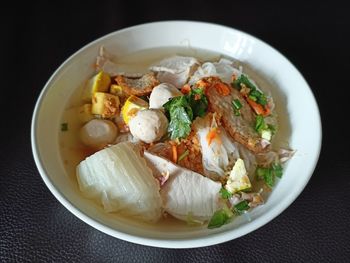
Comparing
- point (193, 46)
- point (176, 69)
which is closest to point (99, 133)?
point (176, 69)

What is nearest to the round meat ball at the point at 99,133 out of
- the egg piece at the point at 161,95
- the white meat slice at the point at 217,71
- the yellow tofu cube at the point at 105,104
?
the yellow tofu cube at the point at 105,104

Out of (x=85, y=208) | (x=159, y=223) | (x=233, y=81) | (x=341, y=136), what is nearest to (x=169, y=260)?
(x=159, y=223)

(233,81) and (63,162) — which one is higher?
(233,81)

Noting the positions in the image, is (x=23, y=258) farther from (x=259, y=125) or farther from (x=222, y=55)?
(x=222, y=55)

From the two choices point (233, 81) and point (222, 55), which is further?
point (222, 55)

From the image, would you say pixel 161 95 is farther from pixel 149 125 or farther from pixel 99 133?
pixel 99 133

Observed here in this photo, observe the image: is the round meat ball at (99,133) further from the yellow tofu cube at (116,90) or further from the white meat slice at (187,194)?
the white meat slice at (187,194)
